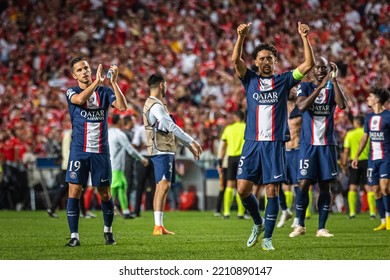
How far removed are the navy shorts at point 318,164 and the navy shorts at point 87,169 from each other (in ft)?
9.44

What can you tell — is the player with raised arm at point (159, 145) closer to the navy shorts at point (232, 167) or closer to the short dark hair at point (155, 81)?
the short dark hair at point (155, 81)

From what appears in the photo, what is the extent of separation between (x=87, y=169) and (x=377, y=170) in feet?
18.2

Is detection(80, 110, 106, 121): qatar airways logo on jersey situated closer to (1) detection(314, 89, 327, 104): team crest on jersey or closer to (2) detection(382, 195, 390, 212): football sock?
(1) detection(314, 89, 327, 104): team crest on jersey

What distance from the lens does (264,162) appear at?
32.3 feet

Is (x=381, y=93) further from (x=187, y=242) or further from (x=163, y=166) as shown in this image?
(x=187, y=242)

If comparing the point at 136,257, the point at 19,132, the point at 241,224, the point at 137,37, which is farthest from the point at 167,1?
the point at 136,257

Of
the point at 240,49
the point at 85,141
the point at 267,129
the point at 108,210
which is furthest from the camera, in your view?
the point at 108,210

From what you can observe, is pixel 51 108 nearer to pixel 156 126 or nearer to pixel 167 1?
pixel 167 1

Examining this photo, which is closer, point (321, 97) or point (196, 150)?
point (196, 150)

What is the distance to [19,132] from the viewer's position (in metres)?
22.7

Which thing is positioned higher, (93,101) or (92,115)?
(93,101)

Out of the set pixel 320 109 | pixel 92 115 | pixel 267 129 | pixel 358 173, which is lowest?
pixel 358 173

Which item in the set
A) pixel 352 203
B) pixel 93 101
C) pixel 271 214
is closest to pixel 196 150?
pixel 271 214

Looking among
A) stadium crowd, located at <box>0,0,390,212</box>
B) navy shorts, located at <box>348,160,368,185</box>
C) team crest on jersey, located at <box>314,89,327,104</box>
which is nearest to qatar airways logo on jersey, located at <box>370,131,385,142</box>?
team crest on jersey, located at <box>314,89,327,104</box>
